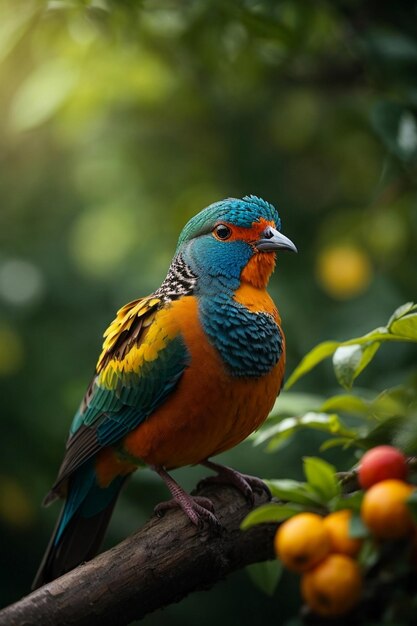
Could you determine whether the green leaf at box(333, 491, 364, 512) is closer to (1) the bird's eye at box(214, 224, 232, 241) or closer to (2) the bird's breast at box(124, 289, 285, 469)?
(2) the bird's breast at box(124, 289, 285, 469)

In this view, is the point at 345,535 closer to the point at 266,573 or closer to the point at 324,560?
the point at 324,560

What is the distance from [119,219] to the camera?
4.85 m

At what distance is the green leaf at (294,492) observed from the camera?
2.04m

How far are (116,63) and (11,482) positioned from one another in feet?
7.22

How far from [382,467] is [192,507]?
1.06 metres

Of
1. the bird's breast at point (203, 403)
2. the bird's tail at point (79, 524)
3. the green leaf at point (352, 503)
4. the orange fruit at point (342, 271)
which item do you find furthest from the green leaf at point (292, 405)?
the orange fruit at point (342, 271)

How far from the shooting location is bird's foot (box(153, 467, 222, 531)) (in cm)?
283

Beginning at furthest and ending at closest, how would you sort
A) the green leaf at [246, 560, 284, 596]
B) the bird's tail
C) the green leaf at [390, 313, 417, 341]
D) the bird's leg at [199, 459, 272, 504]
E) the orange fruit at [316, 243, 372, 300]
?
1. the orange fruit at [316, 243, 372, 300]
2. the bird's tail
3. the bird's leg at [199, 459, 272, 504]
4. the green leaf at [246, 560, 284, 596]
5. the green leaf at [390, 313, 417, 341]

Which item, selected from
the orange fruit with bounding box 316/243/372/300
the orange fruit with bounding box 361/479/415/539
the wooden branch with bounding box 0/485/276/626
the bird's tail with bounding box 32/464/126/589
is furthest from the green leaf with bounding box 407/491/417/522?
the orange fruit with bounding box 316/243/372/300

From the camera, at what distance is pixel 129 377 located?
123 inches

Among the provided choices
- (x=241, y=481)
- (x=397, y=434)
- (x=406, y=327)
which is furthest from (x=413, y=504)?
(x=241, y=481)

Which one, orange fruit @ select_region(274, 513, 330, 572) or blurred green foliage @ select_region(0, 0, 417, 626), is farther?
blurred green foliage @ select_region(0, 0, 417, 626)

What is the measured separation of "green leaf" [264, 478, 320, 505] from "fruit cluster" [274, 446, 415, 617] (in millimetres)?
72

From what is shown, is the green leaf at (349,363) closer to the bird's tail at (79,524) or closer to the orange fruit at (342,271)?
the bird's tail at (79,524)
